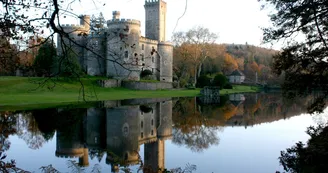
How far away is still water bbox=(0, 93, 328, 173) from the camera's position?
7771 mm

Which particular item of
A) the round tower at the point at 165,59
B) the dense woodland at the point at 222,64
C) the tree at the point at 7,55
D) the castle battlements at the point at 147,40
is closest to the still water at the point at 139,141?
the tree at the point at 7,55

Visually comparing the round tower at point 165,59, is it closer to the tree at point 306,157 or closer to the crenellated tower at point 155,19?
the crenellated tower at point 155,19

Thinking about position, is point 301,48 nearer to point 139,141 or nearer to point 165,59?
point 139,141

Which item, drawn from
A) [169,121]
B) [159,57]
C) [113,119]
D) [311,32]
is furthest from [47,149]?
[159,57]

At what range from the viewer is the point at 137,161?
7941mm

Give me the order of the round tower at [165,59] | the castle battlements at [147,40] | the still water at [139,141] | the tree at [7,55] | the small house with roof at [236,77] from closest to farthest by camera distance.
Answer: the tree at [7,55] → the still water at [139,141] → the castle battlements at [147,40] → the round tower at [165,59] → the small house with roof at [236,77]

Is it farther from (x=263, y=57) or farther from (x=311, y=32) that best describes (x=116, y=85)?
(x=263, y=57)

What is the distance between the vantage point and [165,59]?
50.1 meters

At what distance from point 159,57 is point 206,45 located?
425 inches

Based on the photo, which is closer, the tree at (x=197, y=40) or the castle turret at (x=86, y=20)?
the castle turret at (x=86, y=20)

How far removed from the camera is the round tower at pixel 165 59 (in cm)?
4962

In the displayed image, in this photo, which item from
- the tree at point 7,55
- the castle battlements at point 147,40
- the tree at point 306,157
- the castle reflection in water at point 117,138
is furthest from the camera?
the castle battlements at point 147,40

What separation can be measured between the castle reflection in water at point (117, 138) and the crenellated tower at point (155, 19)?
34.7 m

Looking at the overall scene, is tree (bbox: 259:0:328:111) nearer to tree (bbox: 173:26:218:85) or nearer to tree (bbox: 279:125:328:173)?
tree (bbox: 279:125:328:173)
